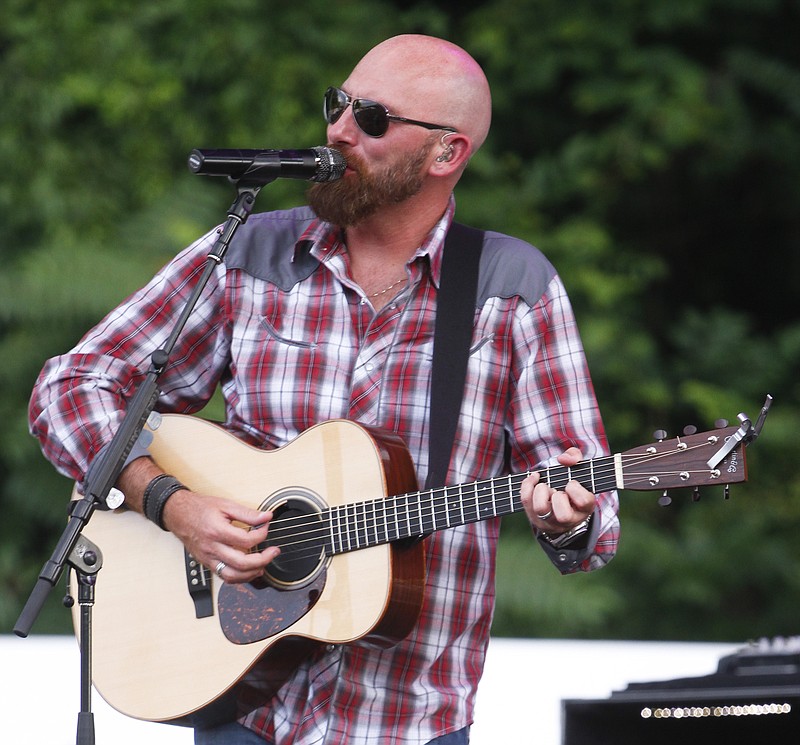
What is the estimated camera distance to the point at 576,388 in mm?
2400

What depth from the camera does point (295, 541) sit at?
7.68ft

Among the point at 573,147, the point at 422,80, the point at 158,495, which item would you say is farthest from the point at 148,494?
the point at 573,147

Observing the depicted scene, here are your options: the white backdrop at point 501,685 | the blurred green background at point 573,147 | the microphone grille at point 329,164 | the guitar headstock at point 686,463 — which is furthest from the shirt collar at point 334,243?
the blurred green background at point 573,147

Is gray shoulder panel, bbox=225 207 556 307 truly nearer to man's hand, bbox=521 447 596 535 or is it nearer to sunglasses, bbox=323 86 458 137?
sunglasses, bbox=323 86 458 137

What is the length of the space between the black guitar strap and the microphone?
354mm

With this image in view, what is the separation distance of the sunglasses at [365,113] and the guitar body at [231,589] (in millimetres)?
609

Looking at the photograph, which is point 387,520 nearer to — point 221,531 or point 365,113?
point 221,531

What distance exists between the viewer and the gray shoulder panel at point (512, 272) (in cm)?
242

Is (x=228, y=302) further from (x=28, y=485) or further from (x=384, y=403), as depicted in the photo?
(x=28, y=485)

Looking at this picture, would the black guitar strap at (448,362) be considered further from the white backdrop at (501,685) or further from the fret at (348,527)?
the white backdrop at (501,685)

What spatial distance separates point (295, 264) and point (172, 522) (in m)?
0.56

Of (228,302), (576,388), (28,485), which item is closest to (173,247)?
(28,485)

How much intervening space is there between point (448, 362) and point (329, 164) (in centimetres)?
43

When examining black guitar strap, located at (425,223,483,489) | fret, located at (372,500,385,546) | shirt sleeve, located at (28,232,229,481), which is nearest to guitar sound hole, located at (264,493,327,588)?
fret, located at (372,500,385,546)
